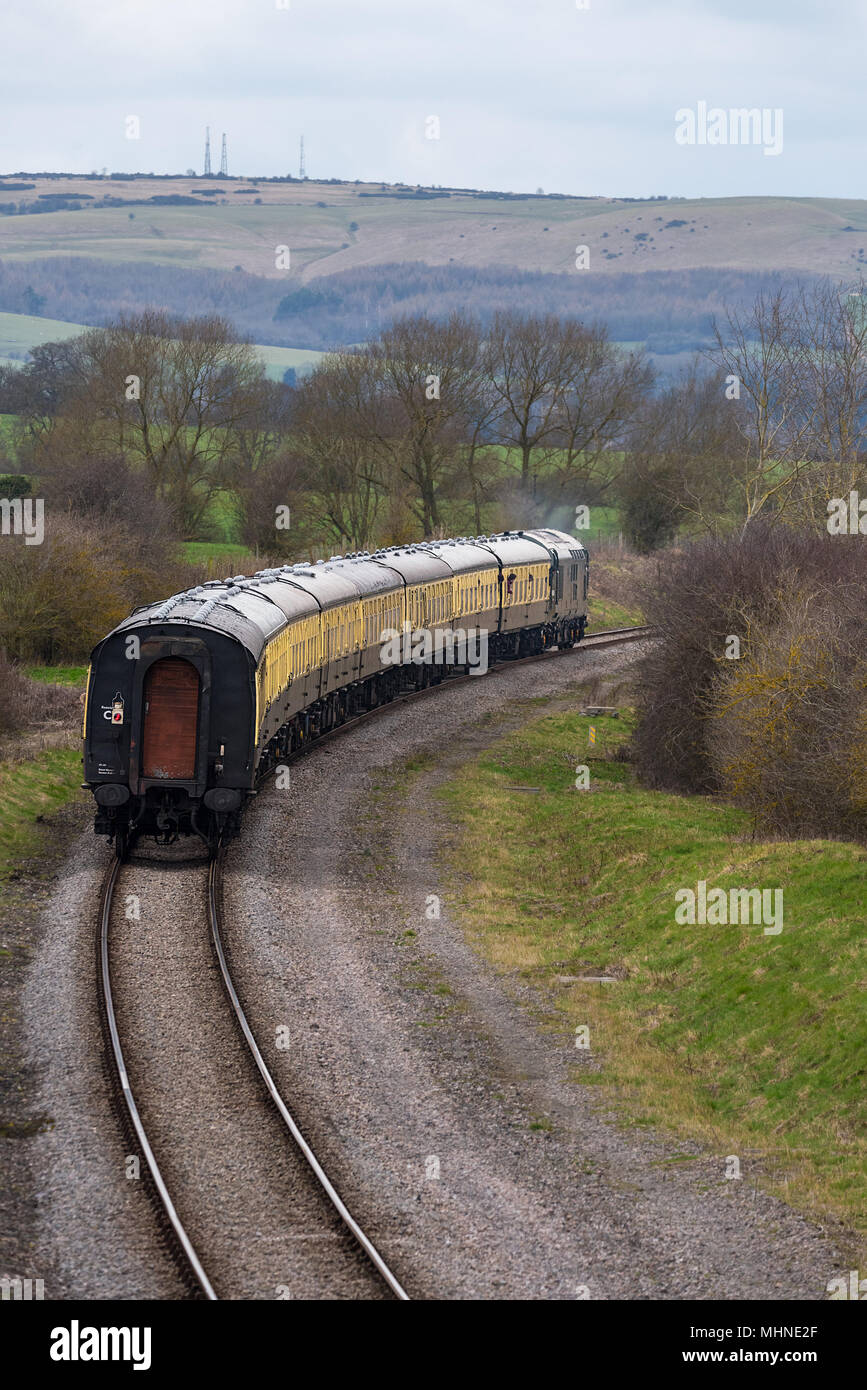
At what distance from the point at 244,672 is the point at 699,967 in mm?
8828

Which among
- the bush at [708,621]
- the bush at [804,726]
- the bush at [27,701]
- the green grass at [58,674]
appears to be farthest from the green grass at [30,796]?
the bush at [708,621]

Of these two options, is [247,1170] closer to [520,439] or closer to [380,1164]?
[380,1164]

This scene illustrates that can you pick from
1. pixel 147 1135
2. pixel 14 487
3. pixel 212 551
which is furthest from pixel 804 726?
pixel 14 487

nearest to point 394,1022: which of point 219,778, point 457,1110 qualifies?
point 457,1110

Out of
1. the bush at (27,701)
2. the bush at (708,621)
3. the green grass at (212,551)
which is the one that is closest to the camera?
the bush at (708,621)

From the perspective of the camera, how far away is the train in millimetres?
24594

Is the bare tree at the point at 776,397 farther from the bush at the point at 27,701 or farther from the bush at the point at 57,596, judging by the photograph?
the bush at the point at 27,701

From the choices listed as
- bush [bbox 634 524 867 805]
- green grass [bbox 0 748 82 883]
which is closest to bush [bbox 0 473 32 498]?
green grass [bbox 0 748 82 883]

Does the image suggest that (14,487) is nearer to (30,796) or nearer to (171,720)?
(30,796)

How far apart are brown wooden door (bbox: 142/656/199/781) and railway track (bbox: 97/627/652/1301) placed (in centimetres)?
179

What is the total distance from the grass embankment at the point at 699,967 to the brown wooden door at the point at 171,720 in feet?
17.2

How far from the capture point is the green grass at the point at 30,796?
85.8 feet

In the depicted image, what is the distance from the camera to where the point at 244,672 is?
976 inches
